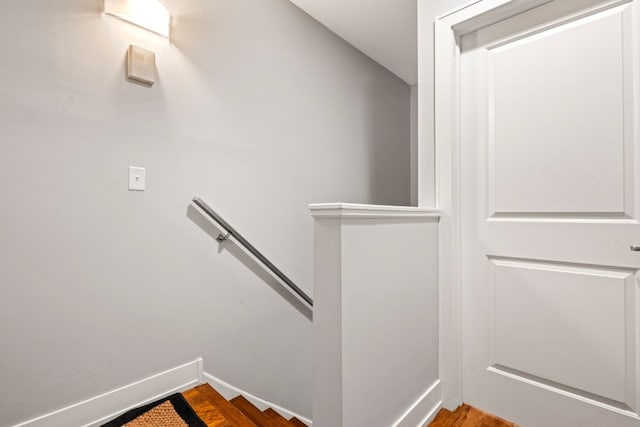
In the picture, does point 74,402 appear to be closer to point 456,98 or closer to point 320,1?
point 456,98

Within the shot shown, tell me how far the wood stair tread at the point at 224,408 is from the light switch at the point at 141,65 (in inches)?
59.6

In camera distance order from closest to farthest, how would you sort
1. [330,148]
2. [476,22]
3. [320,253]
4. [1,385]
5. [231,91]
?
[320,253], [1,385], [476,22], [231,91], [330,148]

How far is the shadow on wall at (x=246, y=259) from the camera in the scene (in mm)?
1606

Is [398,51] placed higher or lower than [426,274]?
higher

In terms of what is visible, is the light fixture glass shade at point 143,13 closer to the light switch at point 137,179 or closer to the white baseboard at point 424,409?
the light switch at point 137,179

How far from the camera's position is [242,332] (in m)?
1.77

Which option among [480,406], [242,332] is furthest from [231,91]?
[480,406]

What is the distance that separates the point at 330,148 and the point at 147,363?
5.92 ft

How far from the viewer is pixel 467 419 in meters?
1.31

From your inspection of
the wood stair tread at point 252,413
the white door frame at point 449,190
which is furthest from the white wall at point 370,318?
the wood stair tread at point 252,413

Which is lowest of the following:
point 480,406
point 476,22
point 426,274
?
point 480,406

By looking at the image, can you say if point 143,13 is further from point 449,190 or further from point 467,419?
point 467,419

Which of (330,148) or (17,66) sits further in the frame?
(330,148)

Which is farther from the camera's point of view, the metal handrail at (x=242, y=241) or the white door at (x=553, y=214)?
the metal handrail at (x=242, y=241)
